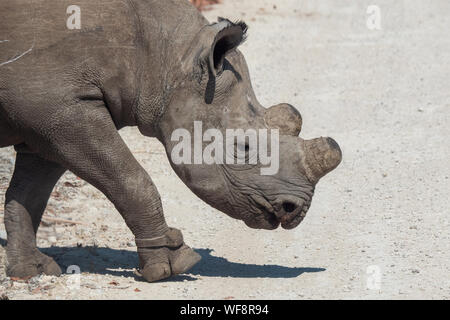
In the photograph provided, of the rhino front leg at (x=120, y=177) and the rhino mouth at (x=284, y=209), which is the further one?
the rhino mouth at (x=284, y=209)

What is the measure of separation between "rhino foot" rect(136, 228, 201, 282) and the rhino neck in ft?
3.11

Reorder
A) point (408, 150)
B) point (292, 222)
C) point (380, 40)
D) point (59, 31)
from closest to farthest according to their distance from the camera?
→ point (59, 31) → point (292, 222) → point (408, 150) → point (380, 40)

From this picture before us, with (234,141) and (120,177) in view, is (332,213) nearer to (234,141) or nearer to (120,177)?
(234,141)

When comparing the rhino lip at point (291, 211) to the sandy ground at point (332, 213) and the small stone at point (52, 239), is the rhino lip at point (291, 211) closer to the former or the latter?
the sandy ground at point (332, 213)

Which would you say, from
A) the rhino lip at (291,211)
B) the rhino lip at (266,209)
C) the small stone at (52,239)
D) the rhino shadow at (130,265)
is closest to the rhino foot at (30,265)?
the rhino shadow at (130,265)

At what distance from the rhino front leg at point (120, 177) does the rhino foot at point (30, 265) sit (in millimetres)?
894

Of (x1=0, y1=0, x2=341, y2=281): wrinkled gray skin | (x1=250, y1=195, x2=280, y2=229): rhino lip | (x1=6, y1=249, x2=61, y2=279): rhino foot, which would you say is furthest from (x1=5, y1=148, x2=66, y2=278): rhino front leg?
(x1=250, y1=195, x2=280, y2=229): rhino lip

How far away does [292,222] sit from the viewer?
304 inches

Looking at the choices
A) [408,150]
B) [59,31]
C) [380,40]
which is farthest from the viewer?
[380,40]

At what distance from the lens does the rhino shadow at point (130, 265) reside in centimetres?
816

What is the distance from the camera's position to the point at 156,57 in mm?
7555

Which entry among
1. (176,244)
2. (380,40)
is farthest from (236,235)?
(380,40)

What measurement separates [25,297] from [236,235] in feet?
8.39

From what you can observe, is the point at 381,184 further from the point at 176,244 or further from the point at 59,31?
the point at 59,31
